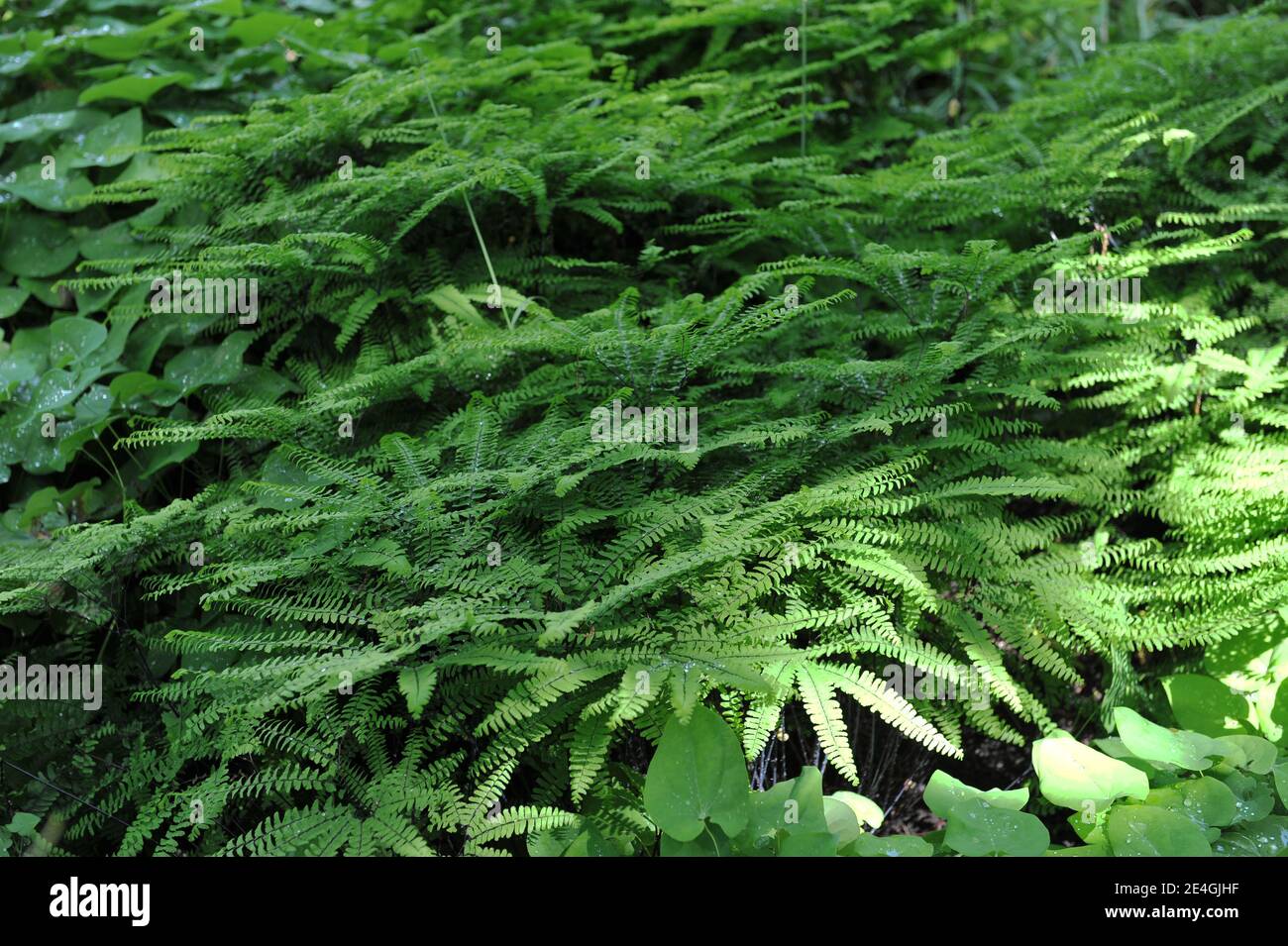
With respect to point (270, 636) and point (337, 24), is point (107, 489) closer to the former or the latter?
point (270, 636)

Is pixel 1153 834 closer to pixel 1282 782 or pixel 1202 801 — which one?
pixel 1202 801

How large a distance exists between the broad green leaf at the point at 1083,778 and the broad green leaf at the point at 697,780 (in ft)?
2.39

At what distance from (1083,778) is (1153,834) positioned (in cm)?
18

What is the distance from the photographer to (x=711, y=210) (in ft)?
12.0

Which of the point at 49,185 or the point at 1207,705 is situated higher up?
the point at 49,185

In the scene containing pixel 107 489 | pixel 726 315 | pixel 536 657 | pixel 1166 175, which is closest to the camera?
pixel 536 657

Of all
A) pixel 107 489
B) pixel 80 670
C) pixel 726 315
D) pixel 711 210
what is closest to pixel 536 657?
pixel 726 315

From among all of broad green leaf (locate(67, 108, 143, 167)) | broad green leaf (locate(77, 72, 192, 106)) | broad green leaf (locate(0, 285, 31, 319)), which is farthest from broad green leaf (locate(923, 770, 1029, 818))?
broad green leaf (locate(77, 72, 192, 106))

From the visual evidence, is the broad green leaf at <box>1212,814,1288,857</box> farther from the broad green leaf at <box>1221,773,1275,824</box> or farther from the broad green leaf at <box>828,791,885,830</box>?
the broad green leaf at <box>828,791,885,830</box>

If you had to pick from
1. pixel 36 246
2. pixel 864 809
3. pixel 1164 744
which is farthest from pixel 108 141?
pixel 1164 744

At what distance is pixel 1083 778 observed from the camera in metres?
2.14

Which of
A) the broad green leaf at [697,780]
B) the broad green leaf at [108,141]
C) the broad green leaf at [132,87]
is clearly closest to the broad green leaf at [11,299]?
the broad green leaf at [108,141]

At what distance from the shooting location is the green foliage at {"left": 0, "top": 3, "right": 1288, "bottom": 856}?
2123 millimetres
